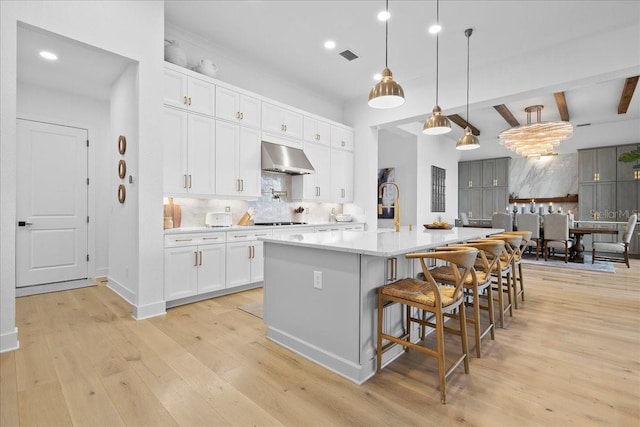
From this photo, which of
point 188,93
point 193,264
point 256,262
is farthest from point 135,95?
point 256,262

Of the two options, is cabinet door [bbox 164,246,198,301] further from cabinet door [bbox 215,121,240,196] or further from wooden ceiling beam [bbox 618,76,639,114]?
wooden ceiling beam [bbox 618,76,639,114]

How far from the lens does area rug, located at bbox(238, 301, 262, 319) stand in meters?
3.32

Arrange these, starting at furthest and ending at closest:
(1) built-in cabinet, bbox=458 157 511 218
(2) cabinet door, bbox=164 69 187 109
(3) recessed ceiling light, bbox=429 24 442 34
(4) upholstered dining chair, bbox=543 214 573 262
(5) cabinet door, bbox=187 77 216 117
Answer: (1) built-in cabinet, bbox=458 157 511 218 → (4) upholstered dining chair, bbox=543 214 573 262 → (3) recessed ceiling light, bbox=429 24 442 34 → (5) cabinet door, bbox=187 77 216 117 → (2) cabinet door, bbox=164 69 187 109

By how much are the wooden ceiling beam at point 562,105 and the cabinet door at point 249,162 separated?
563cm

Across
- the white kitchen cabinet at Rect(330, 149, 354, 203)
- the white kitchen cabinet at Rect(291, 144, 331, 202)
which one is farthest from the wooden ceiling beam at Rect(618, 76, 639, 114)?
the white kitchen cabinet at Rect(291, 144, 331, 202)

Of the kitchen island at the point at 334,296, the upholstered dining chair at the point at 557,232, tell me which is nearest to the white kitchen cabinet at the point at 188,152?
the kitchen island at the point at 334,296

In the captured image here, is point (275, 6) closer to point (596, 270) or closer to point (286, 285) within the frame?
point (286, 285)

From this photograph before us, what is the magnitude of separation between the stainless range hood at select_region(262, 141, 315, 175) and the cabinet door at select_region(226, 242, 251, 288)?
1238mm

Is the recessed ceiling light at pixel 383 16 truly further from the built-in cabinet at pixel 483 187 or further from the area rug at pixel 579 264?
the built-in cabinet at pixel 483 187

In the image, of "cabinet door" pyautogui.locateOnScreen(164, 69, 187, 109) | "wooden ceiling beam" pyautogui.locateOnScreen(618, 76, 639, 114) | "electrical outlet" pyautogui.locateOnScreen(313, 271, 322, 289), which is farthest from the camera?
"wooden ceiling beam" pyautogui.locateOnScreen(618, 76, 639, 114)

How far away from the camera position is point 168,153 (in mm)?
3582

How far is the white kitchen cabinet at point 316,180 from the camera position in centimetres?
544

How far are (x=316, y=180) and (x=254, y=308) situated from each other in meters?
2.78

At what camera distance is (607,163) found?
770 cm
